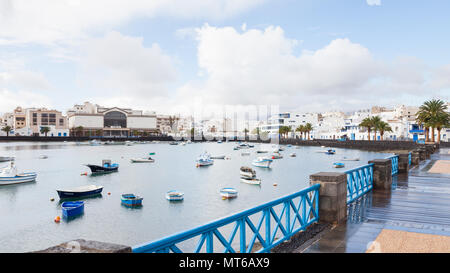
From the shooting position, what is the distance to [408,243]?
24.6 ft

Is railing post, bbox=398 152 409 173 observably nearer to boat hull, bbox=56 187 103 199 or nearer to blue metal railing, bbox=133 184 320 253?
blue metal railing, bbox=133 184 320 253

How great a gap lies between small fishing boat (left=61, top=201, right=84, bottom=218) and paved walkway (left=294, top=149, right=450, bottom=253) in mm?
24285

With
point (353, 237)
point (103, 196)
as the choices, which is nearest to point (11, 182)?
point (103, 196)

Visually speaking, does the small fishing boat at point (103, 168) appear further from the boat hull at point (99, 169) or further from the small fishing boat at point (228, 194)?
the small fishing boat at point (228, 194)

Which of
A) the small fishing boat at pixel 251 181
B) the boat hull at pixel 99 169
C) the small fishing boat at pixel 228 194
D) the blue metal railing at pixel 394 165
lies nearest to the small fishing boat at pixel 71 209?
the small fishing boat at pixel 228 194

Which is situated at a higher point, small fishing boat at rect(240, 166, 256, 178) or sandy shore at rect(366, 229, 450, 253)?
sandy shore at rect(366, 229, 450, 253)

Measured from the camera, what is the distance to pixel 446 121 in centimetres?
7931

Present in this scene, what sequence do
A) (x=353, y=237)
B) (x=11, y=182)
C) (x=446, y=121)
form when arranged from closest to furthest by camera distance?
(x=353, y=237)
(x=11, y=182)
(x=446, y=121)

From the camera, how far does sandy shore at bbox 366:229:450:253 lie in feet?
23.3

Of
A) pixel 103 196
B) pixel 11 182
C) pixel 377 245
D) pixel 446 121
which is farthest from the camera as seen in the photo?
pixel 446 121

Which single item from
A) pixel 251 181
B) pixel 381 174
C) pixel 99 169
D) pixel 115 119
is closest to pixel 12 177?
pixel 99 169

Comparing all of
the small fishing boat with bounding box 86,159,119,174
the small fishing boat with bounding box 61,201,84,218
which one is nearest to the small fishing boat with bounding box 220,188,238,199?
the small fishing boat with bounding box 61,201,84,218
